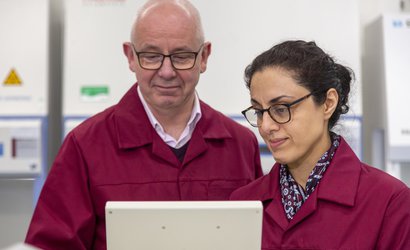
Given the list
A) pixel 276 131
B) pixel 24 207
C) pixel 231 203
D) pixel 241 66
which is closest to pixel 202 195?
pixel 276 131

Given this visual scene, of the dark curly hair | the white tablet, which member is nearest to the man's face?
the dark curly hair

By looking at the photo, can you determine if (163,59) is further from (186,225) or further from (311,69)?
(186,225)

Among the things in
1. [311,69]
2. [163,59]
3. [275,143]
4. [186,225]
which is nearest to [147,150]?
[163,59]

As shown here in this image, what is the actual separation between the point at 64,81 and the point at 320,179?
150 cm

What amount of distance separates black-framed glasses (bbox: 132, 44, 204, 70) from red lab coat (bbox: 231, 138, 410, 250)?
46cm

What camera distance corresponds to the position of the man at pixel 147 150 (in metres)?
1.33

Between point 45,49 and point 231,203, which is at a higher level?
point 45,49

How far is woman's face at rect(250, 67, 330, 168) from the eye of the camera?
1.13 meters

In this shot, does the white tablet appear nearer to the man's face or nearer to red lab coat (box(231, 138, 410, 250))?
red lab coat (box(231, 138, 410, 250))

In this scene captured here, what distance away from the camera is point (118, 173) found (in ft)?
4.54

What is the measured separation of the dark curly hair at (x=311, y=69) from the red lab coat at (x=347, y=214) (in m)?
0.14

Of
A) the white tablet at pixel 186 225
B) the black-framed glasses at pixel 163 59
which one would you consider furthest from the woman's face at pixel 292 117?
the white tablet at pixel 186 225

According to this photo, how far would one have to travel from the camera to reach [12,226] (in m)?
2.48

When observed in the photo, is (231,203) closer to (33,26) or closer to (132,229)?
(132,229)
